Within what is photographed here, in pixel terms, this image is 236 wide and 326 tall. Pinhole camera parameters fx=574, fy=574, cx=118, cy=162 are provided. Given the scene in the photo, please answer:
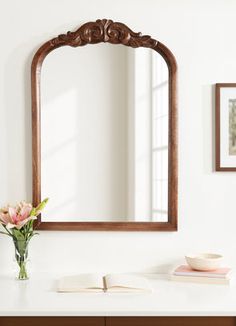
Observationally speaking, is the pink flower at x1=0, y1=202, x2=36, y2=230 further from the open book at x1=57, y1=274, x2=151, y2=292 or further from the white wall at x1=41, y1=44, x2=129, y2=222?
the open book at x1=57, y1=274, x2=151, y2=292

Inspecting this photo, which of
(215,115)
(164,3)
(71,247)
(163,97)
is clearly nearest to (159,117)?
(163,97)

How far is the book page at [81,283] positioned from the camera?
254 cm

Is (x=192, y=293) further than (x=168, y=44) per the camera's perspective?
No

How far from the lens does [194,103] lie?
295 centimetres

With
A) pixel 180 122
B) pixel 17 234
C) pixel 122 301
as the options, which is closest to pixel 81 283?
pixel 122 301

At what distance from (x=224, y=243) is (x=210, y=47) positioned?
1.01 m

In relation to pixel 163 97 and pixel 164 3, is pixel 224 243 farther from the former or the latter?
pixel 164 3

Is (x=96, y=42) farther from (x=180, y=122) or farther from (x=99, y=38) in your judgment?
(x=180, y=122)

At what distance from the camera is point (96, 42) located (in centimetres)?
291

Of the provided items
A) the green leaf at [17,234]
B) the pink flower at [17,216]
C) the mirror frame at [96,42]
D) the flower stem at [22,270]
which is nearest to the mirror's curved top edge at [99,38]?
the mirror frame at [96,42]

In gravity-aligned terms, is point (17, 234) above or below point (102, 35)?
below

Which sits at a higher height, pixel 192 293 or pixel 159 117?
pixel 159 117

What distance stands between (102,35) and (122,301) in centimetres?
132

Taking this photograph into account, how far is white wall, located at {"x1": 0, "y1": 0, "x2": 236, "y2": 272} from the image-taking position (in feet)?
9.59
